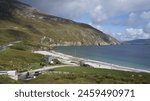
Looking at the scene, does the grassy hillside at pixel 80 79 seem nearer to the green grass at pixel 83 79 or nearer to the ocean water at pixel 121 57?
the green grass at pixel 83 79

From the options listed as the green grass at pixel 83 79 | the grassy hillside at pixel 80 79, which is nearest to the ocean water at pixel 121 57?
the grassy hillside at pixel 80 79

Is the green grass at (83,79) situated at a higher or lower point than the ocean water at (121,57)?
higher

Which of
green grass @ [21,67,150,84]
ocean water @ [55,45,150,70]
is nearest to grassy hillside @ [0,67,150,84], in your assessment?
green grass @ [21,67,150,84]

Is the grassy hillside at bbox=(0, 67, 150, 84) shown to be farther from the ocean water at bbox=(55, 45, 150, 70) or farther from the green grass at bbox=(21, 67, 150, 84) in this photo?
the ocean water at bbox=(55, 45, 150, 70)

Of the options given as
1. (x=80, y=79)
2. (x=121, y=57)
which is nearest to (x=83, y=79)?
(x=80, y=79)

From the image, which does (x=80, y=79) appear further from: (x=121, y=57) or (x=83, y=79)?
(x=121, y=57)

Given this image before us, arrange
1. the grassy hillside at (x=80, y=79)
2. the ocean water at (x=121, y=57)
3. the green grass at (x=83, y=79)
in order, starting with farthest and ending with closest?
the ocean water at (x=121, y=57) → the green grass at (x=83, y=79) → the grassy hillside at (x=80, y=79)

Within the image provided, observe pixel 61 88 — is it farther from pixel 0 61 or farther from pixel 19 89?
pixel 0 61

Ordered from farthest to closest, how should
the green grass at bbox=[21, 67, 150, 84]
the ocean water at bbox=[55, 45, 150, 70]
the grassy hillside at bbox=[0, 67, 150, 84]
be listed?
the ocean water at bbox=[55, 45, 150, 70]
the green grass at bbox=[21, 67, 150, 84]
the grassy hillside at bbox=[0, 67, 150, 84]

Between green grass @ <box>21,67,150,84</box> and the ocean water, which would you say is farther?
the ocean water

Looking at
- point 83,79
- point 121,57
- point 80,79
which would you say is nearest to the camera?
point 83,79

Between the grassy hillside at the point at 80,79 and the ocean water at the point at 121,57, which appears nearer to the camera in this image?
the grassy hillside at the point at 80,79

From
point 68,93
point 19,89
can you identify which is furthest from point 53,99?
point 19,89
